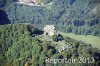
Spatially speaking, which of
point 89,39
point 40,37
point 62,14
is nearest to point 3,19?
point 40,37

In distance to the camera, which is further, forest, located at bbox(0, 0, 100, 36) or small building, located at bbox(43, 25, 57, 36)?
forest, located at bbox(0, 0, 100, 36)

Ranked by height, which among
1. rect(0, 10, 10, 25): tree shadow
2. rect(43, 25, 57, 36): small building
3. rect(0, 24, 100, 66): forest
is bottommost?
rect(0, 24, 100, 66): forest

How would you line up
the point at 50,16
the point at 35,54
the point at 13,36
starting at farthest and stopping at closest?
the point at 50,16 → the point at 13,36 → the point at 35,54

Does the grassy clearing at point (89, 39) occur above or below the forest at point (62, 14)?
below

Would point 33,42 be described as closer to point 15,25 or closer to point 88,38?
point 15,25

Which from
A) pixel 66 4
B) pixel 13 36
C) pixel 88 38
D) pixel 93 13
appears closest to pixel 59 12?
pixel 66 4

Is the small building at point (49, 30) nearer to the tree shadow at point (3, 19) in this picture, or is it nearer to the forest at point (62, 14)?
the forest at point (62, 14)

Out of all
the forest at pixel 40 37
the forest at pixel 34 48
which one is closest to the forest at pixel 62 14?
the forest at pixel 40 37

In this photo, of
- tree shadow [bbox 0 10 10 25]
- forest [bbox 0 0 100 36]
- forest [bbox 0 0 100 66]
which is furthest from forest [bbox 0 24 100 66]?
forest [bbox 0 0 100 36]

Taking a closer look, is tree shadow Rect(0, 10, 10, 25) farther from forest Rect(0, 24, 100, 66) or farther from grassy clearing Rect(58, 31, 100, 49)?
grassy clearing Rect(58, 31, 100, 49)


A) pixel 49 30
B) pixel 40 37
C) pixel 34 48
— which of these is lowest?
pixel 34 48

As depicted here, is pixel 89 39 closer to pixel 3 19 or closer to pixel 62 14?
pixel 62 14
